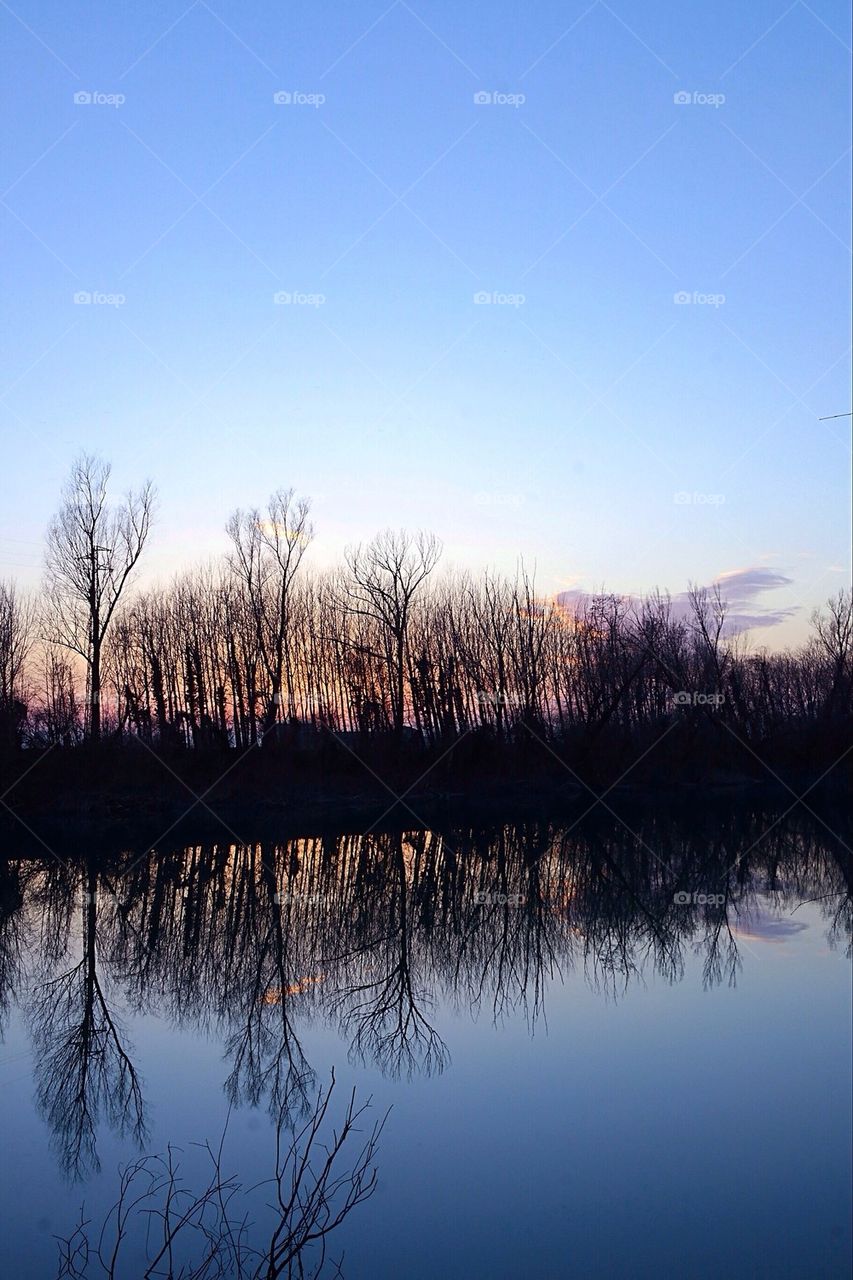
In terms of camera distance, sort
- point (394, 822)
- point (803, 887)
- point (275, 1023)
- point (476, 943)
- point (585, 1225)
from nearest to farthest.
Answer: point (585, 1225), point (275, 1023), point (476, 943), point (803, 887), point (394, 822)

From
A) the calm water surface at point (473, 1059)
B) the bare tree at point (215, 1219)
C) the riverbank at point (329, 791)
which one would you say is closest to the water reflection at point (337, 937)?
the calm water surface at point (473, 1059)

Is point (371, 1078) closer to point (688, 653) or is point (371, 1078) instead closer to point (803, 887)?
point (803, 887)

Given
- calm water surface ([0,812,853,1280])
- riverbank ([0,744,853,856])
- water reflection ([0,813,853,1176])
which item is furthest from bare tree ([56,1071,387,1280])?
riverbank ([0,744,853,856])

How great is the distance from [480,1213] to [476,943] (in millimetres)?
5788

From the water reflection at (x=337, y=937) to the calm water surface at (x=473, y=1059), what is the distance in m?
0.05

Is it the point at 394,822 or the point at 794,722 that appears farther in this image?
the point at 794,722

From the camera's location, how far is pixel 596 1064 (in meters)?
6.79

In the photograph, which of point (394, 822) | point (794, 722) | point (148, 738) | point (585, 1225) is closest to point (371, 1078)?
point (585, 1225)

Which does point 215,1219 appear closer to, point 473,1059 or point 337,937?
point 473,1059

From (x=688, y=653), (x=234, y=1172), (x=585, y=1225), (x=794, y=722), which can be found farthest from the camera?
(x=688, y=653)

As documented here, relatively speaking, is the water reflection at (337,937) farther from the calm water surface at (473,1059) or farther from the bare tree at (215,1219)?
the bare tree at (215,1219)

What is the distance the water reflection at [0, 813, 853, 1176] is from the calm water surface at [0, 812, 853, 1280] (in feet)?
0.16

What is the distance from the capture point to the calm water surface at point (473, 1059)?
14.8 feet

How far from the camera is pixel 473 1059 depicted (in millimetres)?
6891
